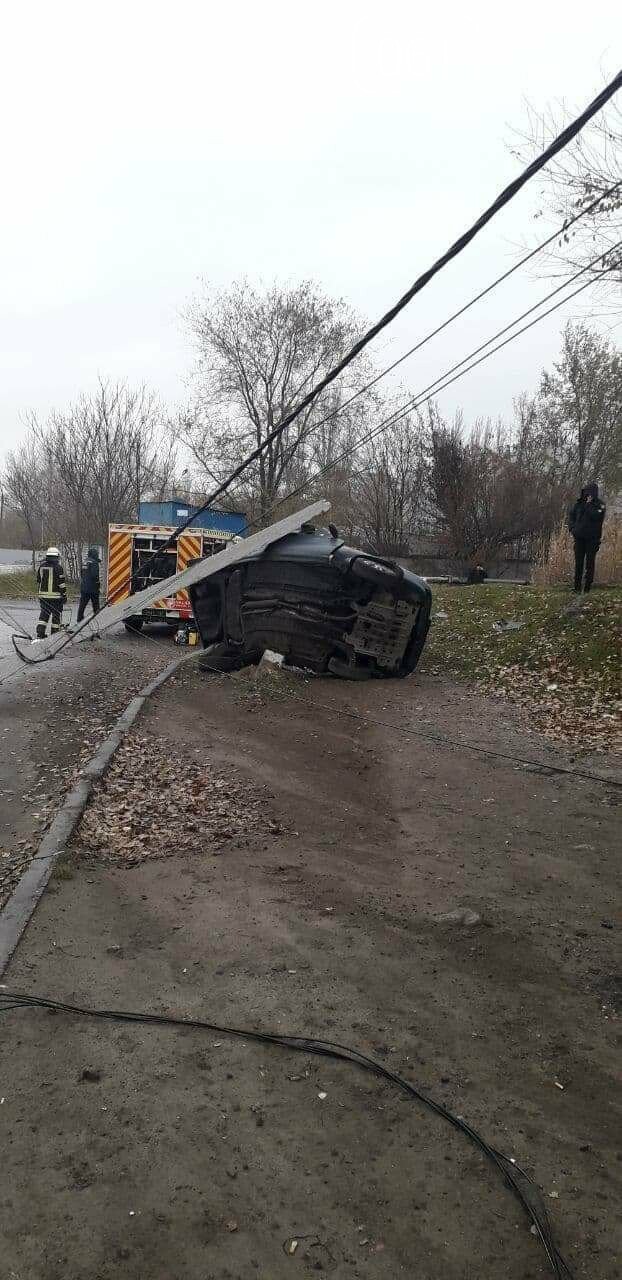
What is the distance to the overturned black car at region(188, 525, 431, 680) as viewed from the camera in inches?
370

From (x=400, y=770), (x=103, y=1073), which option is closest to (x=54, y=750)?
(x=400, y=770)

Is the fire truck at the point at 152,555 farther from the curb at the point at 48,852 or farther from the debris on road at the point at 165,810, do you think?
the debris on road at the point at 165,810

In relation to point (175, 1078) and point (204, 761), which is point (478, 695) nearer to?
point (204, 761)

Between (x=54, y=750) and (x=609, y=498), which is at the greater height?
(x=609, y=498)

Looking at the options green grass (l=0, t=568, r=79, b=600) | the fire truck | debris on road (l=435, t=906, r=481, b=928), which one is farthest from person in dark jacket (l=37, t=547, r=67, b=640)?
green grass (l=0, t=568, r=79, b=600)

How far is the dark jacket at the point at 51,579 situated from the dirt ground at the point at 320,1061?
10593mm

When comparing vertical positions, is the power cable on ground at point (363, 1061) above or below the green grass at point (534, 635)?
below

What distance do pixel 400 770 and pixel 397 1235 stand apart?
539 cm

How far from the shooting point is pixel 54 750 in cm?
795

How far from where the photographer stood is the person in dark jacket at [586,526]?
509 inches

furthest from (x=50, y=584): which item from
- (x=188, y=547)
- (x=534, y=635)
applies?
(x=534, y=635)

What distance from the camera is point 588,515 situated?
12984 mm

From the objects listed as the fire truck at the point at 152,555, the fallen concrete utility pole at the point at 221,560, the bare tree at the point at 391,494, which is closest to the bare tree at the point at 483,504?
the bare tree at the point at 391,494

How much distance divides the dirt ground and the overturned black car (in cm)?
338
